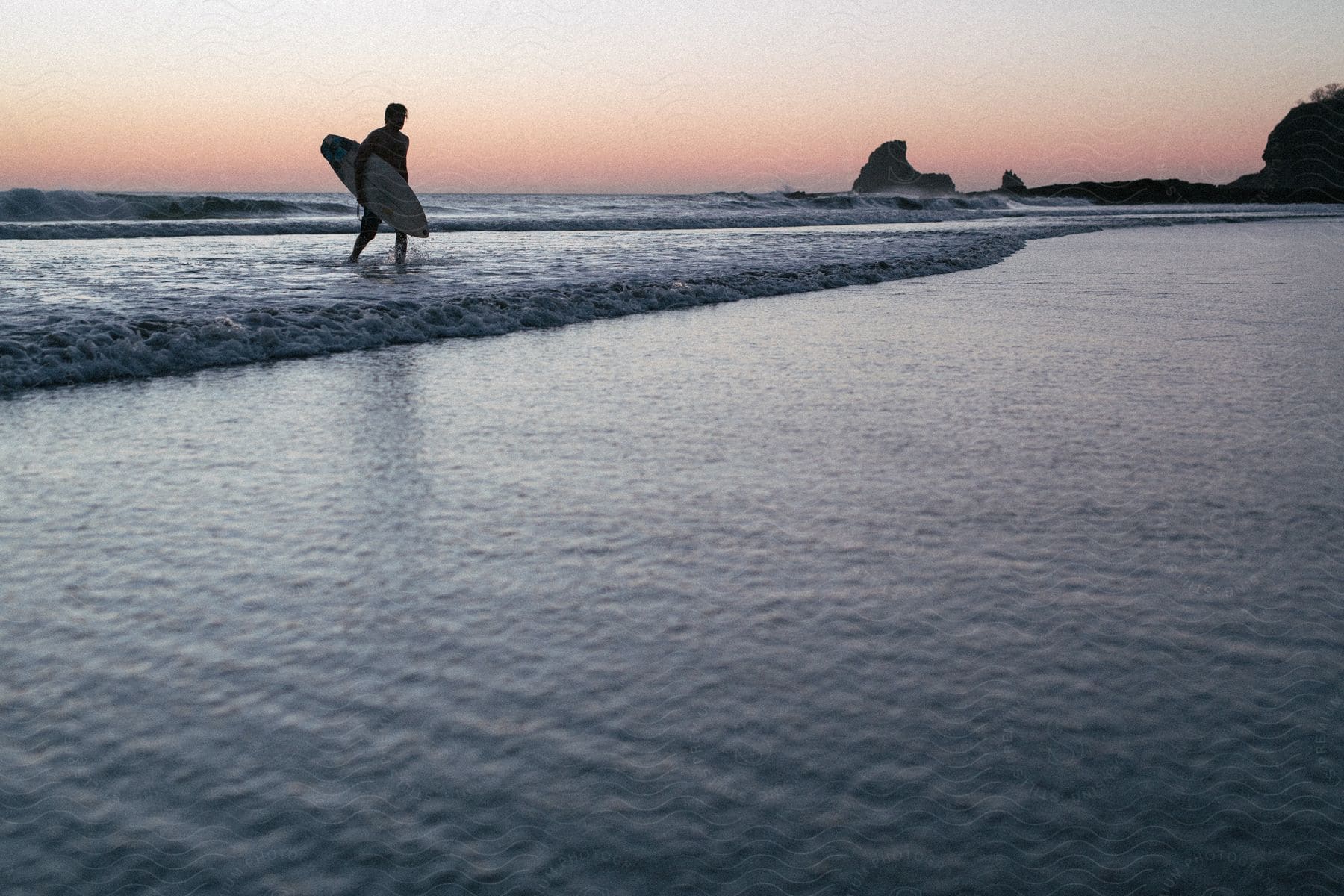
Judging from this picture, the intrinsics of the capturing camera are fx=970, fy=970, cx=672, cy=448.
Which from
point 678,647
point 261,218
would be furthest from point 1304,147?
point 678,647

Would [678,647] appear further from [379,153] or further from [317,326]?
[379,153]

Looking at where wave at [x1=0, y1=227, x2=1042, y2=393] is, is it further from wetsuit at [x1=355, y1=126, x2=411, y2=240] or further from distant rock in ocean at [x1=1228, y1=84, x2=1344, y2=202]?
distant rock in ocean at [x1=1228, y1=84, x2=1344, y2=202]

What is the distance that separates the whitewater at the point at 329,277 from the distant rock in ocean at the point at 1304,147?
7299 centimetres

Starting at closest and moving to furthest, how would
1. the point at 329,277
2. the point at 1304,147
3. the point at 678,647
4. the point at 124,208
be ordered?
1. the point at 678,647
2. the point at 329,277
3. the point at 124,208
4. the point at 1304,147

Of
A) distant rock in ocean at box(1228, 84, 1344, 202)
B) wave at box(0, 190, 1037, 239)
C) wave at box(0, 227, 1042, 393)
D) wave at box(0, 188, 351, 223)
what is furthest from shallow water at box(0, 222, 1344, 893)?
distant rock in ocean at box(1228, 84, 1344, 202)

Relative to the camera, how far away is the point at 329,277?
11.4 meters

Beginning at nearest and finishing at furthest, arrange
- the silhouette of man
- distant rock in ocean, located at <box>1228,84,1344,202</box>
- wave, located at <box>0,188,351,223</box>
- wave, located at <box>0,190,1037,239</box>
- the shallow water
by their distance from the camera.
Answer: the shallow water
the silhouette of man
wave, located at <box>0,190,1037,239</box>
wave, located at <box>0,188,351,223</box>
distant rock in ocean, located at <box>1228,84,1344,202</box>

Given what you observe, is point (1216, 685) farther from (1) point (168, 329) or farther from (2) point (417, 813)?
(1) point (168, 329)

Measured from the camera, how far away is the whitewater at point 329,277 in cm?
661

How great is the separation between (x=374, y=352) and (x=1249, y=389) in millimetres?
5529

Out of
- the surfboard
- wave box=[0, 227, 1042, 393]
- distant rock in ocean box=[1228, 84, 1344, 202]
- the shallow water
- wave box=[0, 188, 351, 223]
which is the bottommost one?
the shallow water

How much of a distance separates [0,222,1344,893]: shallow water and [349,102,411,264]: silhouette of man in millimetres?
8936

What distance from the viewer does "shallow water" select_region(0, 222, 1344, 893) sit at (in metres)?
1.57

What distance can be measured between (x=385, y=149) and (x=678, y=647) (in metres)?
12.4
